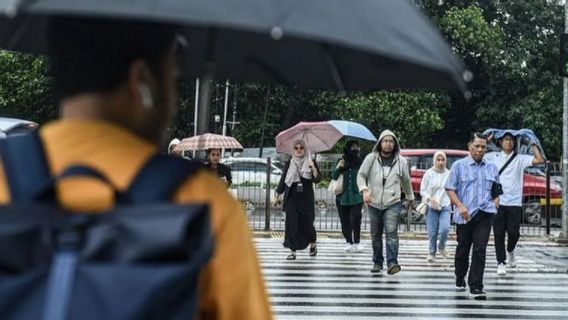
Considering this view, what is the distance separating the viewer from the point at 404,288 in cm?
1185

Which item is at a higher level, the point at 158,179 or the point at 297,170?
the point at 297,170

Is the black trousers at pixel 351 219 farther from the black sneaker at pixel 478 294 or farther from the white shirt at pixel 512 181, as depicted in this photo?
the black sneaker at pixel 478 294

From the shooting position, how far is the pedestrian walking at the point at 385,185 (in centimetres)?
1257

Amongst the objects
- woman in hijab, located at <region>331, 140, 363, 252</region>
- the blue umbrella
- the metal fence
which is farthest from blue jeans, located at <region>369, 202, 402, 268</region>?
the metal fence

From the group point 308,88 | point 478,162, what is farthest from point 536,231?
point 308,88

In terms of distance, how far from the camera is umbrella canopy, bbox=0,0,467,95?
1.90 meters

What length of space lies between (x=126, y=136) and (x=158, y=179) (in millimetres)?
150

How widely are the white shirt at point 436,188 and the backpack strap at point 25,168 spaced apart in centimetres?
1245

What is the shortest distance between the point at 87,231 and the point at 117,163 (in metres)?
0.16

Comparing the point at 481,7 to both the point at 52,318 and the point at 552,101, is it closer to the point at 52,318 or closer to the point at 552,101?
the point at 552,101

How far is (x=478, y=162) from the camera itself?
35.2 ft

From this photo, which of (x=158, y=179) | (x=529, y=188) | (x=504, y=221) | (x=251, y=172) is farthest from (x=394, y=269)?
(x=251, y=172)

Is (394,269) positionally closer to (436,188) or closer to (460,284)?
(460,284)

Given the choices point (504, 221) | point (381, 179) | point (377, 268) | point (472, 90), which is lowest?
point (377, 268)
